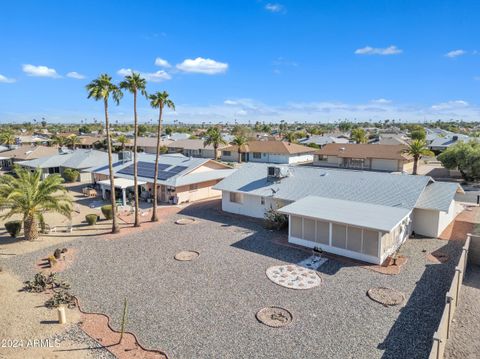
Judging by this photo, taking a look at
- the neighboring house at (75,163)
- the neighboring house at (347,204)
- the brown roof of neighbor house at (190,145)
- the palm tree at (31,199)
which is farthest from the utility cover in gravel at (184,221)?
the brown roof of neighbor house at (190,145)

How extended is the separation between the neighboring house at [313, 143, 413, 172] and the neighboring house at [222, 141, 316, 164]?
4.42 meters

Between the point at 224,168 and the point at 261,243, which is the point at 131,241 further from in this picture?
the point at 224,168

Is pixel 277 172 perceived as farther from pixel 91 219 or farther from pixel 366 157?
pixel 366 157

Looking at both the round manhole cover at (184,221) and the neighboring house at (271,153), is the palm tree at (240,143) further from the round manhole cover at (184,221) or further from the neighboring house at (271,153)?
the round manhole cover at (184,221)

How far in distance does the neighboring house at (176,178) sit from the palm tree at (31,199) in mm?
9750

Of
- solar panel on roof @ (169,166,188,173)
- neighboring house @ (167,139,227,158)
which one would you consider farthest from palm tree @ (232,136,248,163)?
solar panel on roof @ (169,166,188,173)

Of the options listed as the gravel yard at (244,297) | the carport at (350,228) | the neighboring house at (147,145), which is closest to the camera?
the gravel yard at (244,297)

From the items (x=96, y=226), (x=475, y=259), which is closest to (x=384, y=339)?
(x=475, y=259)

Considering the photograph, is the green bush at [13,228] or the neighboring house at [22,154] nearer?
the green bush at [13,228]

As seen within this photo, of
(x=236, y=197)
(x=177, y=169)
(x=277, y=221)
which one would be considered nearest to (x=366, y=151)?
(x=177, y=169)

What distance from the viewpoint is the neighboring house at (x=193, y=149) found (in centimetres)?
7938

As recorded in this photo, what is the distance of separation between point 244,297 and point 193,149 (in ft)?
215

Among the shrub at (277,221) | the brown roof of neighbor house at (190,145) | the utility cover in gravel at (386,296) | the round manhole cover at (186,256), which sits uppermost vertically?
the brown roof of neighbor house at (190,145)

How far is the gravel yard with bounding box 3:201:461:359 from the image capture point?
505 inches
